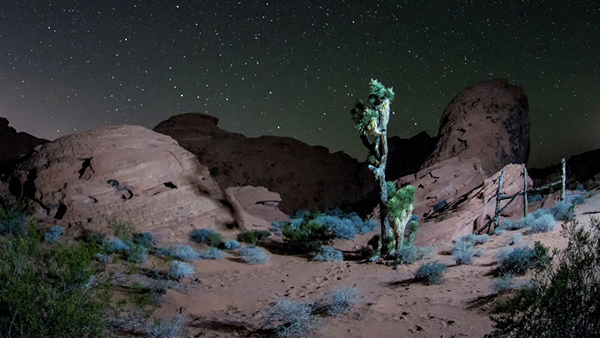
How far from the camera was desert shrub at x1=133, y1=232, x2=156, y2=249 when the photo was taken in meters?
14.2

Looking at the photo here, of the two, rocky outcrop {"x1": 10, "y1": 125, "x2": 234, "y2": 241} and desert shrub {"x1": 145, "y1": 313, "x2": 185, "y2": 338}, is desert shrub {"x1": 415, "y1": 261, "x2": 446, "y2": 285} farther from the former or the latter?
rocky outcrop {"x1": 10, "y1": 125, "x2": 234, "y2": 241}

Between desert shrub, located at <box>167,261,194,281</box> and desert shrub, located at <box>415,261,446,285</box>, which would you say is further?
desert shrub, located at <box>167,261,194,281</box>

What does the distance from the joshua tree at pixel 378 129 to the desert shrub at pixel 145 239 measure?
947 cm

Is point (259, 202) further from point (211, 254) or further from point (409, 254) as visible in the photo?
point (409, 254)

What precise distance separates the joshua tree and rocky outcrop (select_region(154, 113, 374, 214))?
17.2m

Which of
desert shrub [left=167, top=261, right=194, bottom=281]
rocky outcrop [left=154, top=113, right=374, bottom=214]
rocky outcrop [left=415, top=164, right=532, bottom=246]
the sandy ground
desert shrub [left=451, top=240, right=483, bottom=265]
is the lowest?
the sandy ground

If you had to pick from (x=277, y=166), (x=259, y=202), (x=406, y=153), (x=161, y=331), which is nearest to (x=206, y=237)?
(x=161, y=331)

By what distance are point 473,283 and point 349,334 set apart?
14.3 ft

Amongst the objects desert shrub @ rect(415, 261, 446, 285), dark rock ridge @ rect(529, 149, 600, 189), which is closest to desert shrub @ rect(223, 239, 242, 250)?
desert shrub @ rect(415, 261, 446, 285)

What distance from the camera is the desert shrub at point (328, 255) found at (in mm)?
13498

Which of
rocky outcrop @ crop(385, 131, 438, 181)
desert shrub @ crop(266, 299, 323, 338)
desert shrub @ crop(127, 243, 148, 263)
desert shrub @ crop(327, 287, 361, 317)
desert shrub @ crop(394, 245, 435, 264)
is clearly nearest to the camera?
desert shrub @ crop(266, 299, 323, 338)

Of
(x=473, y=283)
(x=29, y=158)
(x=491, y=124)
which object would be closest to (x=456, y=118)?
(x=491, y=124)

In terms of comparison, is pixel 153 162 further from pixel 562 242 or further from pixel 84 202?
pixel 562 242

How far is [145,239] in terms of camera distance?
567 inches
